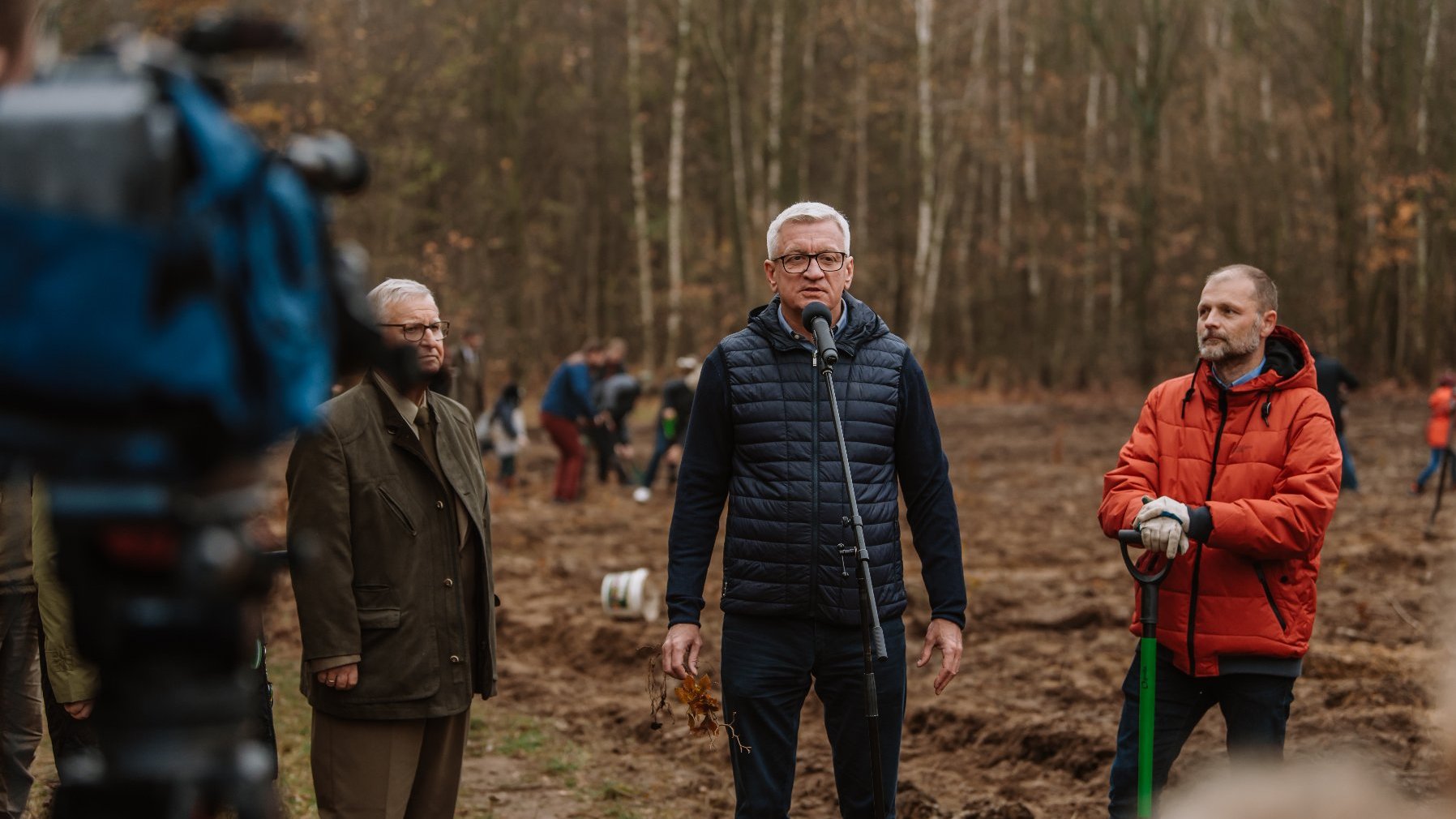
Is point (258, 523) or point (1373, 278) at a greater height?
point (258, 523)

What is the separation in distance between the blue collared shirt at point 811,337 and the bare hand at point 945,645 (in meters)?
0.96

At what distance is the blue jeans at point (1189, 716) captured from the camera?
175 inches

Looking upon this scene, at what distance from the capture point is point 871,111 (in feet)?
128

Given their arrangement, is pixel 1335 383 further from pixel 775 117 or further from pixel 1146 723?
pixel 775 117

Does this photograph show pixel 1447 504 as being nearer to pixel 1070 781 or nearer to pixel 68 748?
pixel 1070 781

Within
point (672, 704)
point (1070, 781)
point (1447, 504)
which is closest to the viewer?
point (1070, 781)

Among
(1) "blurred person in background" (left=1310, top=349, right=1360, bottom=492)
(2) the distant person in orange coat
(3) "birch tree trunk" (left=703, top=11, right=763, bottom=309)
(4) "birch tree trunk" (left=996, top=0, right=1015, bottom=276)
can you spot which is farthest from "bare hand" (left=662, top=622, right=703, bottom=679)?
(4) "birch tree trunk" (left=996, top=0, right=1015, bottom=276)

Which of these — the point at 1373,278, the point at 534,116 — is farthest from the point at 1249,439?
the point at 534,116

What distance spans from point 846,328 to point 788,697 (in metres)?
1.17

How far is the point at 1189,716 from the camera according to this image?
4602mm

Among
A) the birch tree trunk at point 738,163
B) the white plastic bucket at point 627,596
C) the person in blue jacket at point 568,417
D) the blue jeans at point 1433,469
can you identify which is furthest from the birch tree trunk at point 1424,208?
the white plastic bucket at point 627,596

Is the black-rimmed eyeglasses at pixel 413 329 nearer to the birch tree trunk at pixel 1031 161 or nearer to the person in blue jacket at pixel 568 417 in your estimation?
the person in blue jacket at pixel 568 417

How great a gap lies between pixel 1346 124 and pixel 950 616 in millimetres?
32022

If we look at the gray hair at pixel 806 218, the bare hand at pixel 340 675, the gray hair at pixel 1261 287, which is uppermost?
the gray hair at pixel 806 218
